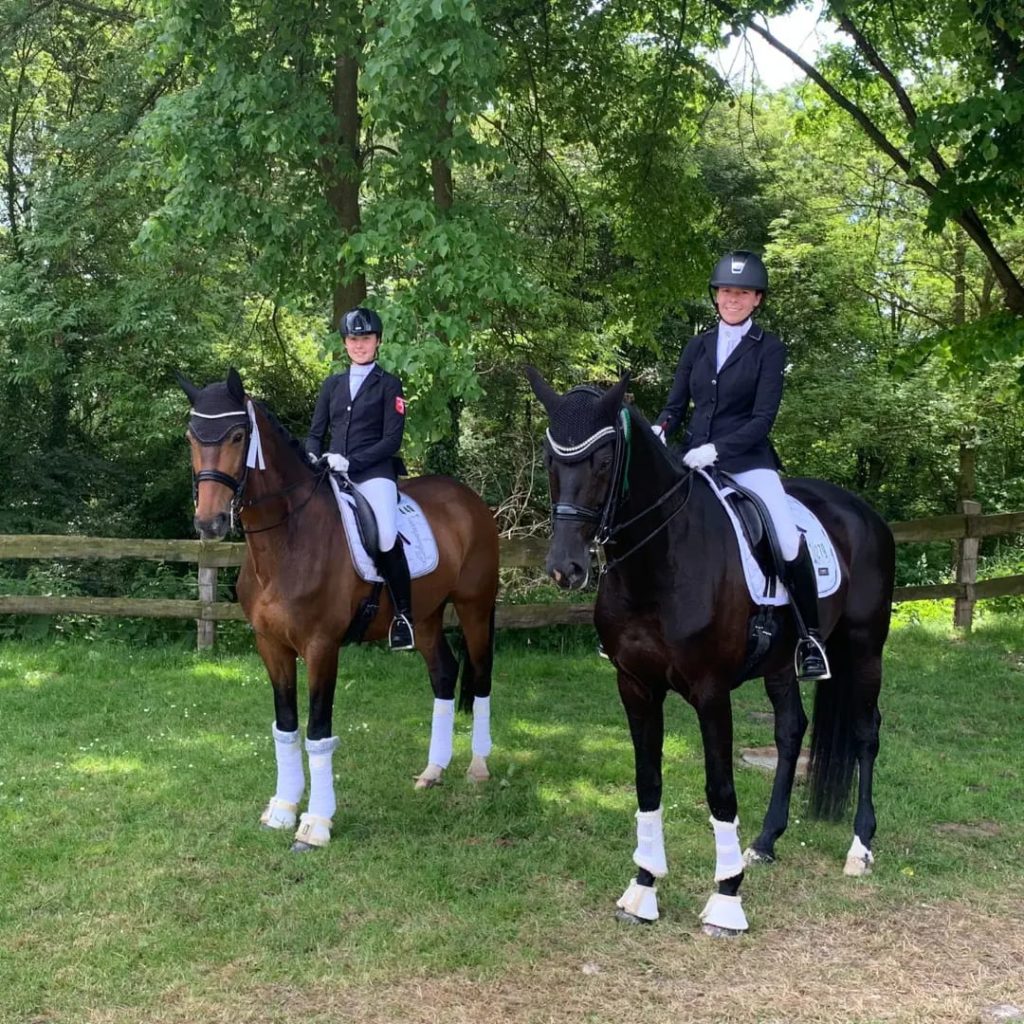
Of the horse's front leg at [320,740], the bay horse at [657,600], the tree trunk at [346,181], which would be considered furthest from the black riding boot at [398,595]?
the tree trunk at [346,181]

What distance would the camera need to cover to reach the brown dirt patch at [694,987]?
3543 mm

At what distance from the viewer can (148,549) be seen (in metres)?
9.12

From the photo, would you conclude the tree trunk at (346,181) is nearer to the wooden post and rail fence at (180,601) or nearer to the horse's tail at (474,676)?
the wooden post and rail fence at (180,601)

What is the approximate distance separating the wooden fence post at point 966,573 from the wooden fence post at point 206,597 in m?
8.37

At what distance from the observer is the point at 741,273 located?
4320 mm

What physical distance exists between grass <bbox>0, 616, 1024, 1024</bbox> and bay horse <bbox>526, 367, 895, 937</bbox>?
0.93 ft

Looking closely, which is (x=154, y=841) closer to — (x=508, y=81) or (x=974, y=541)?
(x=508, y=81)

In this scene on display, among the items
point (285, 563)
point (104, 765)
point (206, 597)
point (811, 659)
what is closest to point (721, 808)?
point (811, 659)

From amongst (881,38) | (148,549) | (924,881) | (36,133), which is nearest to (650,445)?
(924,881)

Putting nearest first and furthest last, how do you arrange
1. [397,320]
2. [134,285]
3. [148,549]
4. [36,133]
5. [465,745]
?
[465,745] → [397,320] → [148,549] → [134,285] → [36,133]

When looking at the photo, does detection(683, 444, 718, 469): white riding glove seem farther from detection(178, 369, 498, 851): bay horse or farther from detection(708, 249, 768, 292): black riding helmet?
detection(178, 369, 498, 851): bay horse

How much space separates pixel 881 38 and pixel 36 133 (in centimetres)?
1055

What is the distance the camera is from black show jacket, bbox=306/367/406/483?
5590 millimetres

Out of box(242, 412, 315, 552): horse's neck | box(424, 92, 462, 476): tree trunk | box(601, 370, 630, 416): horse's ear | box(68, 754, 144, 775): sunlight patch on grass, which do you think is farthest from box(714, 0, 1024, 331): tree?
box(68, 754, 144, 775): sunlight patch on grass
